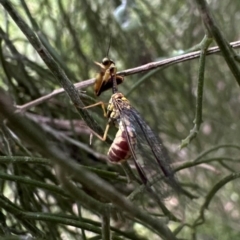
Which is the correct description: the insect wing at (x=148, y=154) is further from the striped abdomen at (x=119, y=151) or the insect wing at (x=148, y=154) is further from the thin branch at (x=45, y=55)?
the thin branch at (x=45, y=55)

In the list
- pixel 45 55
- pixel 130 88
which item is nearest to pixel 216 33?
pixel 45 55

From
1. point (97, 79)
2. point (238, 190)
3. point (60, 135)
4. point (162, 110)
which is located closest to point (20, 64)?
point (60, 135)

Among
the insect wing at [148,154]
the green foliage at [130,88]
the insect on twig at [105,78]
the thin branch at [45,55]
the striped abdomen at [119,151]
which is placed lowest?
the thin branch at [45,55]

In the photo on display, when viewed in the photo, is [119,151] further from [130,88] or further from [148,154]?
[130,88]

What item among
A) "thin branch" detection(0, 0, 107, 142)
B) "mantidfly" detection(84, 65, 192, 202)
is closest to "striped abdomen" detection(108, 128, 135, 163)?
"mantidfly" detection(84, 65, 192, 202)

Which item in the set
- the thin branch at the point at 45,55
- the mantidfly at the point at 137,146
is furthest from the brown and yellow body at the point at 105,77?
the thin branch at the point at 45,55
